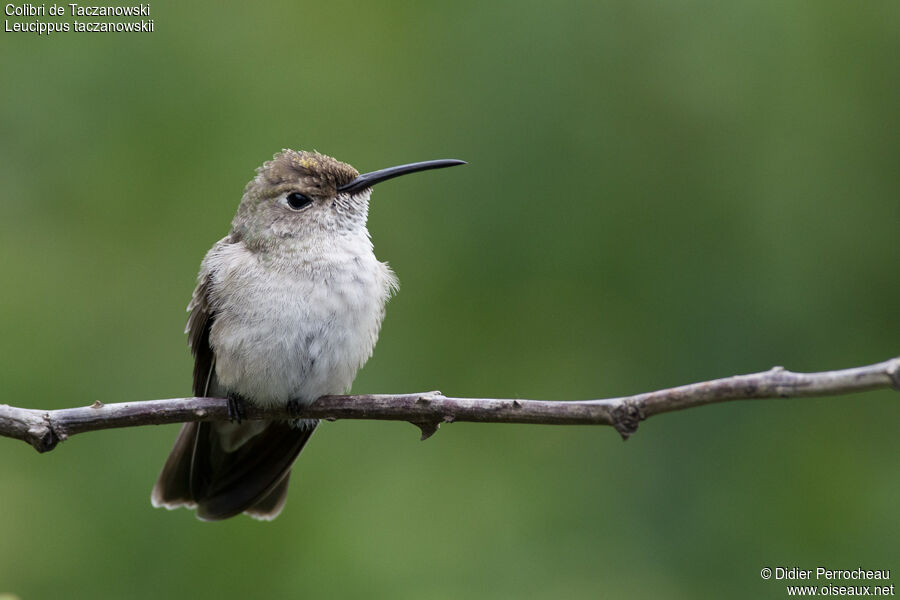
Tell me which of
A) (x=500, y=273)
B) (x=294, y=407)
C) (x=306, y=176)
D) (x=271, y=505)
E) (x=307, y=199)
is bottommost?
(x=271, y=505)

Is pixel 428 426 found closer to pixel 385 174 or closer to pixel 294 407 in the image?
pixel 294 407

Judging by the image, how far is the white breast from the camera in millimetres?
4809

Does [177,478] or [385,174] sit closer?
[385,174]

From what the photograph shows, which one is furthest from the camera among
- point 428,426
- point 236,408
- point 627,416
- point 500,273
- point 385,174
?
point 500,273

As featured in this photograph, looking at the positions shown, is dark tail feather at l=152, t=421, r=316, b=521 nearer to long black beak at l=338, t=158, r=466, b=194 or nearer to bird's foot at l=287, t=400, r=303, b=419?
bird's foot at l=287, t=400, r=303, b=419

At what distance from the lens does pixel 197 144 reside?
7.16m

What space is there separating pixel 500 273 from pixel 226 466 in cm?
241

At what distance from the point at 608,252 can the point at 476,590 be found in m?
2.49

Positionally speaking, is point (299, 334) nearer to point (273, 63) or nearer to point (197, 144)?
point (197, 144)

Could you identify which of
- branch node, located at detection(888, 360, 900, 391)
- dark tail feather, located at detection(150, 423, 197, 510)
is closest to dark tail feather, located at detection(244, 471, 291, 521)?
dark tail feather, located at detection(150, 423, 197, 510)

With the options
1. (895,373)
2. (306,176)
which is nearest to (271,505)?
(306,176)

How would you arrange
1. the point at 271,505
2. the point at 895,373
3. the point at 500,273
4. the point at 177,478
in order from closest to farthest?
the point at 895,373, the point at 177,478, the point at 271,505, the point at 500,273

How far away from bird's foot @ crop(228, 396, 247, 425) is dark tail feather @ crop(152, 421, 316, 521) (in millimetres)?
760

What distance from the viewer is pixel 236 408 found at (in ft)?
15.7
